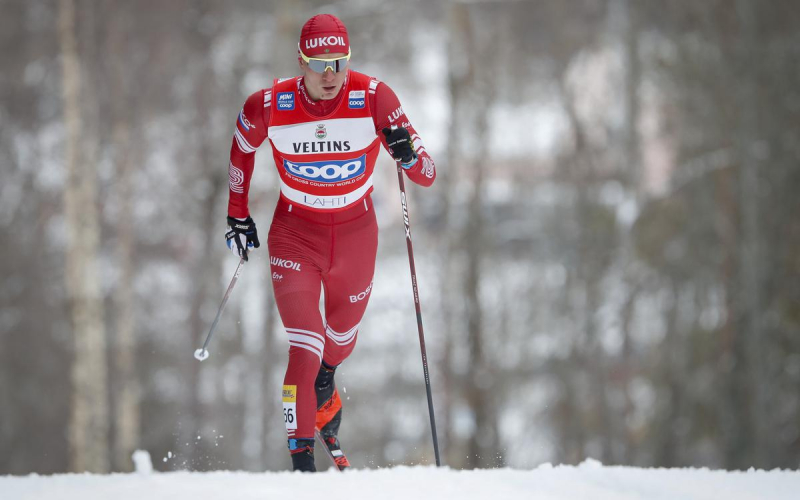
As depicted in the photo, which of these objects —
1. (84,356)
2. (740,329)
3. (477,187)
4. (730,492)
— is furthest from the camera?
(740,329)

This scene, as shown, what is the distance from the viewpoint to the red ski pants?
408cm

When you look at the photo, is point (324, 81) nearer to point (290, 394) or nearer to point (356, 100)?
point (356, 100)

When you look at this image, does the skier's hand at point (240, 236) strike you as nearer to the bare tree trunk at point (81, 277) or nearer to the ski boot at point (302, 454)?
the ski boot at point (302, 454)

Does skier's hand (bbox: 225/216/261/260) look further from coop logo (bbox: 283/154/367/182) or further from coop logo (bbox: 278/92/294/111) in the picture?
coop logo (bbox: 278/92/294/111)

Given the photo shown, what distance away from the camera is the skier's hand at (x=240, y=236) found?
4.49 meters

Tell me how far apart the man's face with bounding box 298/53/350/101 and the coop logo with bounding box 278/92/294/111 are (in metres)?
0.10

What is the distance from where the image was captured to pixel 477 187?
11789mm

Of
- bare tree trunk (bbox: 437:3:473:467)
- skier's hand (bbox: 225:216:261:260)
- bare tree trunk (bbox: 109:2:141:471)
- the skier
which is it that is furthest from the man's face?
bare tree trunk (bbox: 109:2:141:471)

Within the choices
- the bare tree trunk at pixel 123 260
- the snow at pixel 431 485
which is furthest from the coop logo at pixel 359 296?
the bare tree trunk at pixel 123 260

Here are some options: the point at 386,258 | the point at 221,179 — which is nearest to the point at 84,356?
the point at 221,179

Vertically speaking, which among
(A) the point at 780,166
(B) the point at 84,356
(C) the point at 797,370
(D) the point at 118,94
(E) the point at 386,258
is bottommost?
(C) the point at 797,370

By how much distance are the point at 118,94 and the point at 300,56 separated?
8.56m

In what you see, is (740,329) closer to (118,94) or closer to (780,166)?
(780,166)

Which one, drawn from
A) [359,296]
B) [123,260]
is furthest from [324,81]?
[123,260]
